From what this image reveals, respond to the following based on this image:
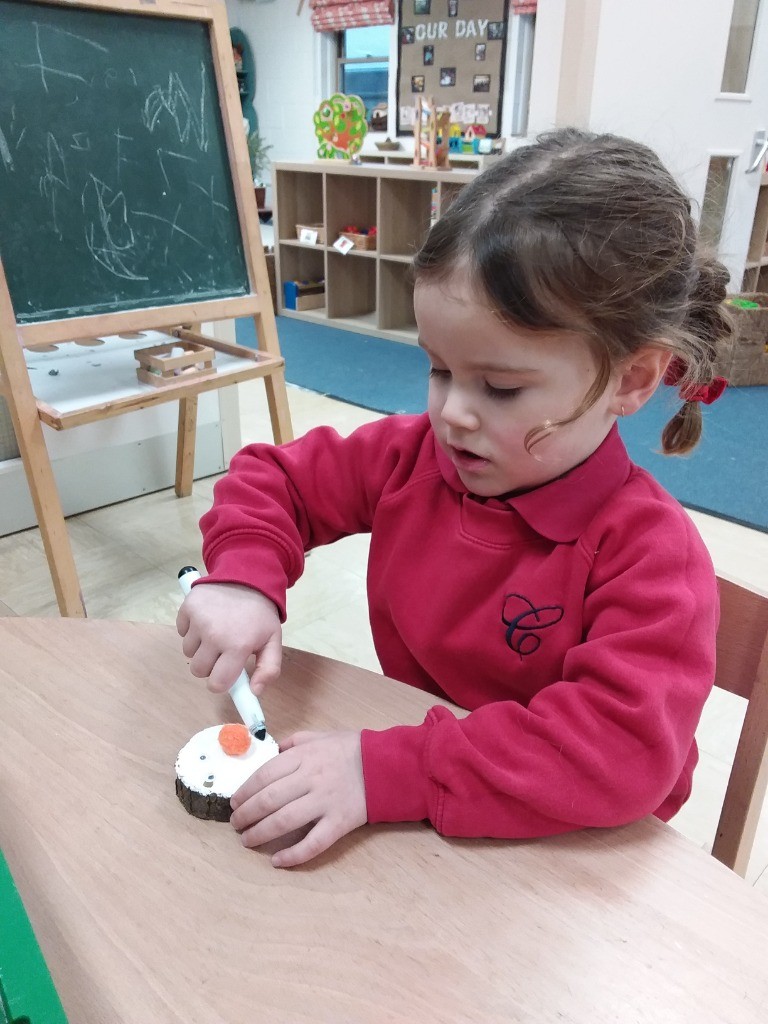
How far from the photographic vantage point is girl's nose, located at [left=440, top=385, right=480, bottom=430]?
0.63 meters

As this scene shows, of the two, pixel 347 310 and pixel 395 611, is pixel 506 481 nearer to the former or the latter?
pixel 395 611

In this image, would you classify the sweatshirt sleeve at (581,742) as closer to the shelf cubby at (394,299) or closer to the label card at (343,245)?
the shelf cubby at (394,299)

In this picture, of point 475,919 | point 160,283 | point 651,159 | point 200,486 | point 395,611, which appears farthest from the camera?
point 200,486

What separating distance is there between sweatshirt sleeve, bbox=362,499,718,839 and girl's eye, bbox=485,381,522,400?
0.17 m

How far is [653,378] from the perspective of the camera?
673 millimetres

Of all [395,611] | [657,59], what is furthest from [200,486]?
[657,59]

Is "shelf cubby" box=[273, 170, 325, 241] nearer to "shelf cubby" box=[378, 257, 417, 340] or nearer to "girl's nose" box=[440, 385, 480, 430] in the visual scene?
"shelf cubby" box=[378, 257, 417, 340]

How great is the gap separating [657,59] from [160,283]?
2472 mm

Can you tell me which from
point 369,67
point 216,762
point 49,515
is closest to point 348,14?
point 369,67

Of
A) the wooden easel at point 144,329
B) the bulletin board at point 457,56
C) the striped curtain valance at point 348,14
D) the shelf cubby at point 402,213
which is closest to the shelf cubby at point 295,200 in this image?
the shelf cubby at point 402,213

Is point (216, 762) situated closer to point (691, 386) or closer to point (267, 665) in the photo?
point (267, 665)

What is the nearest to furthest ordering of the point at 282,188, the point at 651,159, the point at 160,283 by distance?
the point at 651,159, the point at 160,283, the point at 282,188

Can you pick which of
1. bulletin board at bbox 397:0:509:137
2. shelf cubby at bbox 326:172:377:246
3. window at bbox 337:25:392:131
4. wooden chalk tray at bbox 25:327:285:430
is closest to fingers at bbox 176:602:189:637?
wooden chalk tray at bbox 25:327:285:430

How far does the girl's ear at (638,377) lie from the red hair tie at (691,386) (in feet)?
0.10
